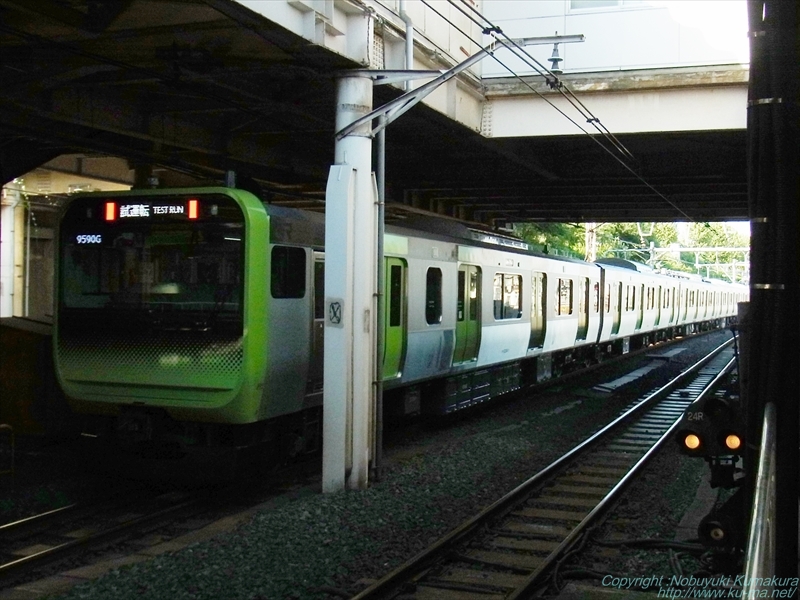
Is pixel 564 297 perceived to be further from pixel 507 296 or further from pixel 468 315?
pixel 468 315

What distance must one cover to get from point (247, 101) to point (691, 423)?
8075 millimetres

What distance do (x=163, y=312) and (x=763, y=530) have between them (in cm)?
655

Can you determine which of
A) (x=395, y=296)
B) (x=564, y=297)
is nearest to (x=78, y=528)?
(x=395, y=296)

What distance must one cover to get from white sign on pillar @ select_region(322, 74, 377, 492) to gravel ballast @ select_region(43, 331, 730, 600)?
46 centimetres

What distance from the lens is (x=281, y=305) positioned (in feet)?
29.1

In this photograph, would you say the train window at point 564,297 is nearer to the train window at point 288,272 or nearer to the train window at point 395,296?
the train window at point 395,296

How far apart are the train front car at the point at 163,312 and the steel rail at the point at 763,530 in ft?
17.5

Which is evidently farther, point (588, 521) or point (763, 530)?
point (588, 521)

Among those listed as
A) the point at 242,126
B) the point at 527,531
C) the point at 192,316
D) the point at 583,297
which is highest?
the point at 242,126

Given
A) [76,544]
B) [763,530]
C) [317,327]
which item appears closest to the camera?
[763,530]

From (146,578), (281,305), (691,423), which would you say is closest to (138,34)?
(281,305)

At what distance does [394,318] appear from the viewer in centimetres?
1110

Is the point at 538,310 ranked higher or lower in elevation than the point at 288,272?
lower

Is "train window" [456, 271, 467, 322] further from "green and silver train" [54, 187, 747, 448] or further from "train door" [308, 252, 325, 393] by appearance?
"train door" [308, 252, 325, 393]
